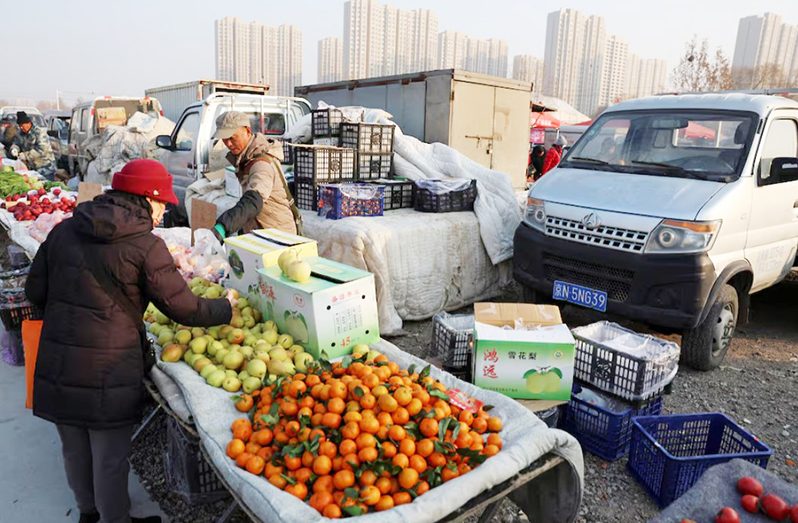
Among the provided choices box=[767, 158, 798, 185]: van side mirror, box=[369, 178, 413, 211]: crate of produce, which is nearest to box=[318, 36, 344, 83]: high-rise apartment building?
box=[369, 178, 413, 211]: crate of produce

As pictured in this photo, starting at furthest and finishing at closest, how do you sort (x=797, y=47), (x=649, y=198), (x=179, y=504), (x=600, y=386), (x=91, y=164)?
(x=797, y=47), (x=91, y=164), (x=649, y=198), (x=600, y=386), (x=179, y=504)

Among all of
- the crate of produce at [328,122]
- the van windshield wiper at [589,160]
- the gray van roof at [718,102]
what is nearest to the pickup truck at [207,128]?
the crate of produce at [328,122]

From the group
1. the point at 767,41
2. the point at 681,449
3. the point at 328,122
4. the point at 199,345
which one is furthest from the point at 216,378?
the point at 767,41

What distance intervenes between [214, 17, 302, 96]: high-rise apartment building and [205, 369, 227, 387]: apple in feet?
191

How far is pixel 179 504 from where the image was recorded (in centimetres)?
308

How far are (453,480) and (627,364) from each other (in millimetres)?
2021

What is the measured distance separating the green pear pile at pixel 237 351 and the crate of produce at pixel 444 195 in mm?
3293

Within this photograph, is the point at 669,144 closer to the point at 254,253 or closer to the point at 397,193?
the point at 397,193

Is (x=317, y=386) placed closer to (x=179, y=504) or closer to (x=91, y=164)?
(x=179, y=504)

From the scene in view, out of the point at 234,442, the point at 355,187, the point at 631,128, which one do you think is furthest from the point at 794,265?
the point at 234,442

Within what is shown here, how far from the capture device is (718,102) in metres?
5.05

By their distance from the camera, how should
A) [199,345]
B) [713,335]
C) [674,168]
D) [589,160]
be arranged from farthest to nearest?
[589,160] → [674,168] → [713,335] → [199,345]

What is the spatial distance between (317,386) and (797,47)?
6529cm

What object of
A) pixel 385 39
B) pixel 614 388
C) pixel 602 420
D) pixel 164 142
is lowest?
pixel 602 420
